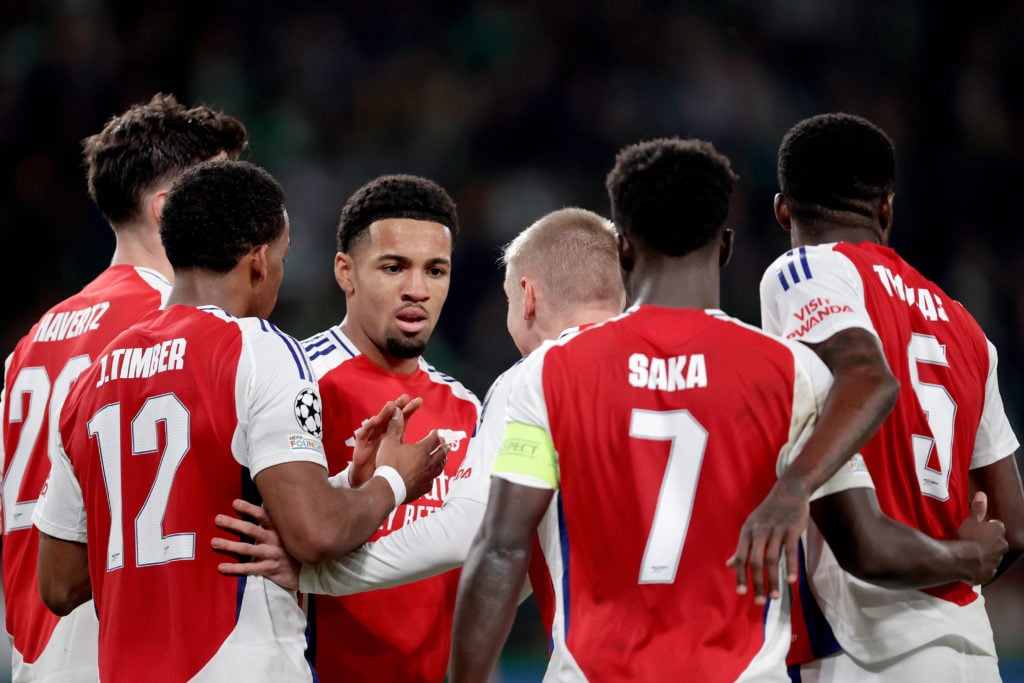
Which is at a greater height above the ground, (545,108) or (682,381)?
(545,108)

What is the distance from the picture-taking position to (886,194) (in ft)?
12.8

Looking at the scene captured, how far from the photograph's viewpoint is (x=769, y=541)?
281 centimetres

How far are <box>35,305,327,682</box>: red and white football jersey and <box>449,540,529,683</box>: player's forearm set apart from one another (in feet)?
2.08

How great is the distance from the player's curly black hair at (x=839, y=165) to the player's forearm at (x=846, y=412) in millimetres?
726

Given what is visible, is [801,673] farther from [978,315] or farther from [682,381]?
[978,315]

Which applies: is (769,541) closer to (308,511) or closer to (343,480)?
(308,511)

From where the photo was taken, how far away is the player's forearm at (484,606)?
3016mm

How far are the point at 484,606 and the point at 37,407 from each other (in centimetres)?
241

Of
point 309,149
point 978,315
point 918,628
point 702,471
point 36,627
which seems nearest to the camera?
point 702,471

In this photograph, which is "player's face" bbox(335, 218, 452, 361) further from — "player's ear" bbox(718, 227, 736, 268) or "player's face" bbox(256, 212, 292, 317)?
"player's ear" bbox(718, 227, 736, 268)

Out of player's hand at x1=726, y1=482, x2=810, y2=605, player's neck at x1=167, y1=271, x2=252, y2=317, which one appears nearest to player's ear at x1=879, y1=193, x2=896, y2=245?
player's hand at x1=726, y1=482, x2=810, y2=605

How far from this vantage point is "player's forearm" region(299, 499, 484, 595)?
365 cm

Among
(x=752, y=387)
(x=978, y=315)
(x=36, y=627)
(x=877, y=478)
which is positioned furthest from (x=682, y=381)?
(x=978, y=315)

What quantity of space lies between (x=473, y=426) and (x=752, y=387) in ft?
6.38
